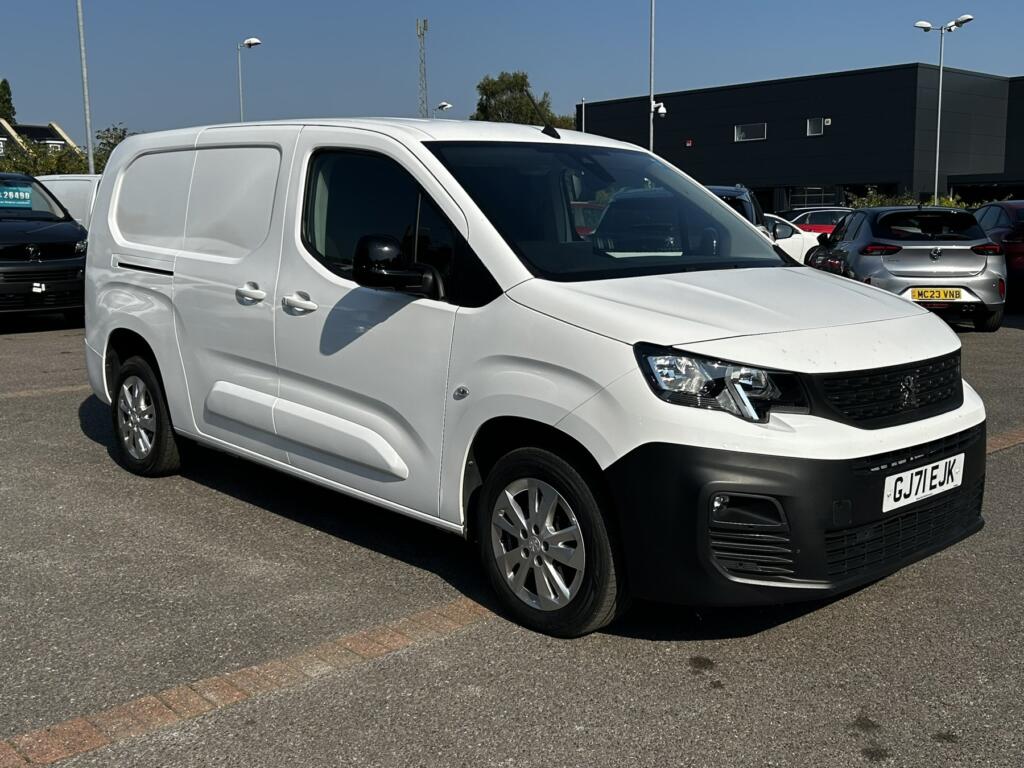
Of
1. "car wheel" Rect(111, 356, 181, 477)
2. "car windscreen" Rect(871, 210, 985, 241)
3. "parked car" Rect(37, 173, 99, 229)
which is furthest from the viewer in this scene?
"parked car" Rect(37, 173, 99, 229)

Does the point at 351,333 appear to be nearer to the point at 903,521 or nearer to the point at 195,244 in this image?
the point at 195,244

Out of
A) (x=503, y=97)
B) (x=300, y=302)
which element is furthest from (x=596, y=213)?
(x=503, y=97)

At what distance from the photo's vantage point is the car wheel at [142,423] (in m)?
6.09

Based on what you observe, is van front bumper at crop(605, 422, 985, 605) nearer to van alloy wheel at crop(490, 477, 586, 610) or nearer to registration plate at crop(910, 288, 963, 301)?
van alloy wheel at crop(490, 477, 586, 610)

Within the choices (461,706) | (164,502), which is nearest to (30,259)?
(164,502)

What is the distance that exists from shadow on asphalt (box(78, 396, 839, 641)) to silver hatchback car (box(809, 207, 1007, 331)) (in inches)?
308

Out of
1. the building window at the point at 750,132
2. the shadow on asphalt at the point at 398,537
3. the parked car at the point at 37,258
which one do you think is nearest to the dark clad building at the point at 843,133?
the building window at the point at 750,132

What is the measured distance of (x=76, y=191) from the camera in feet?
58.0

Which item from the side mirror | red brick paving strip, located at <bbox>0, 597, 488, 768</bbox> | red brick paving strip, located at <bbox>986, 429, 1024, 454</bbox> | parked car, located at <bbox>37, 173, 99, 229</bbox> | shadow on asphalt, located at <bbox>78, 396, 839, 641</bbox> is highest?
parked car, located at <bbox>37, 173, 99, 229</bbox>

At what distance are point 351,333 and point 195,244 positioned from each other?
146 centimetres

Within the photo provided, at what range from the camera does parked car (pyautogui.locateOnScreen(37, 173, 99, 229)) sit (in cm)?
1741

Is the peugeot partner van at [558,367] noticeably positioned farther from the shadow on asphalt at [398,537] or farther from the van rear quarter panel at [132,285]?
the shadow on asphalt at [398,537]

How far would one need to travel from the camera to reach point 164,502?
5.91 m

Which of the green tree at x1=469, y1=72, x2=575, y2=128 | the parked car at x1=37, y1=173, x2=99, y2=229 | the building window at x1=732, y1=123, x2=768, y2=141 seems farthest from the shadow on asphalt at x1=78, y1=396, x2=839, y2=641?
the green tree at x1=469, y1=72, x2=575, y2=128
